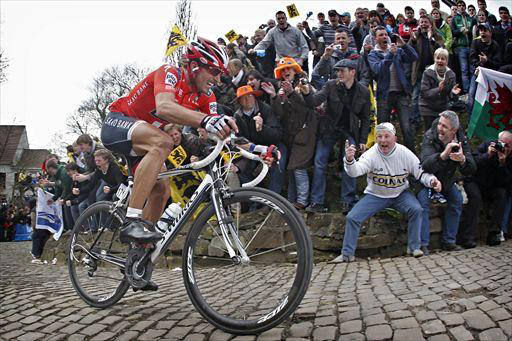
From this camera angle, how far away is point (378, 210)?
633 centimetres

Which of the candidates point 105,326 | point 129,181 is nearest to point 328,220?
point 129,181

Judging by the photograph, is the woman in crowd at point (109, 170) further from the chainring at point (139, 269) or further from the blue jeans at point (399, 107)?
the blue jeans at point (399, 107)

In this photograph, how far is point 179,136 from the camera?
23.7 ft

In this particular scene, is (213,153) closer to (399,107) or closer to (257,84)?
(257,84)

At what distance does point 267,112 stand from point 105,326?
15.7ft

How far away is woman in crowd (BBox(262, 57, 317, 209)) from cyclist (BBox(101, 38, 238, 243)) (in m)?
3.50

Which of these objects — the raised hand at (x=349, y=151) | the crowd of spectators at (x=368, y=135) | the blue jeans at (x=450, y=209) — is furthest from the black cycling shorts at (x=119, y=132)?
the blue jeans at (x=450, y=209)

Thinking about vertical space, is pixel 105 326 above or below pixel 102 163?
below

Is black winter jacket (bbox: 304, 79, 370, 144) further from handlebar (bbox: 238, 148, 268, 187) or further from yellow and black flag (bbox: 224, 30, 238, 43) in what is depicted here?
yellow and black flag (bbox: 224, 30, 238, 43)

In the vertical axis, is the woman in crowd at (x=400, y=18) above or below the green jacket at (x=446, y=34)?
above

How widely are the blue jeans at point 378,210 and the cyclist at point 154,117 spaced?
2.98 m

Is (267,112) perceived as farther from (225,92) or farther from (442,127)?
(442,127)

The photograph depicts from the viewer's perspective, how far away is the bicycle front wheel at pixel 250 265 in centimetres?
300

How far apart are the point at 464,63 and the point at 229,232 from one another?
31.1 feet
